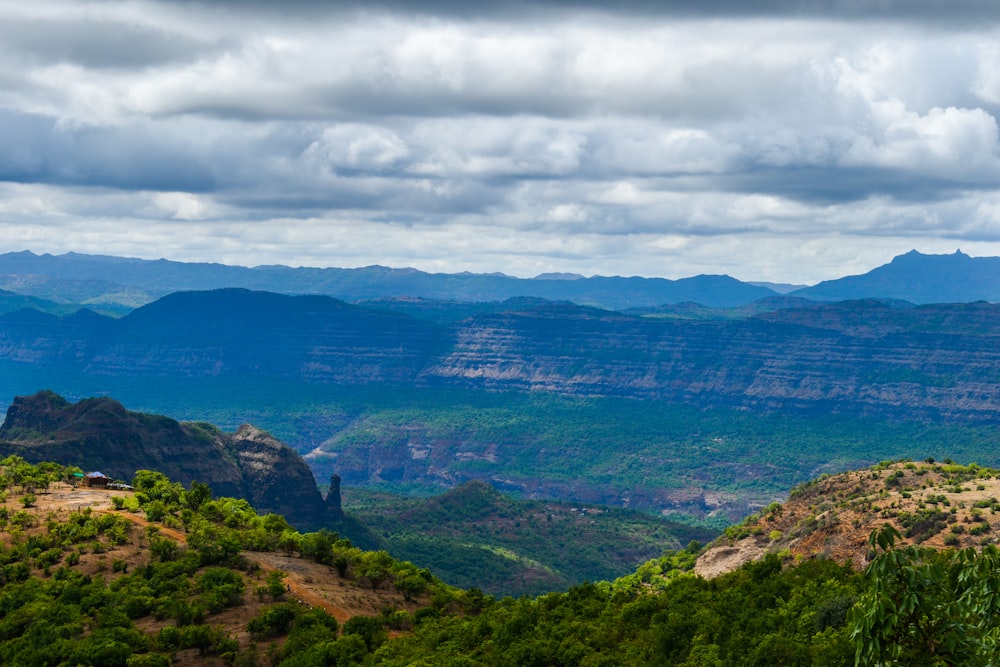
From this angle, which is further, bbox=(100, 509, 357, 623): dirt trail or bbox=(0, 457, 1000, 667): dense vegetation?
bbox=(100, 509, 357, 623): dirt trail

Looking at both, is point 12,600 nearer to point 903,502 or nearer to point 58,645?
point 58,645

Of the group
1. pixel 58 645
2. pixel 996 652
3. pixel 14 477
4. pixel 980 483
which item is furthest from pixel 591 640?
pixel 14 477

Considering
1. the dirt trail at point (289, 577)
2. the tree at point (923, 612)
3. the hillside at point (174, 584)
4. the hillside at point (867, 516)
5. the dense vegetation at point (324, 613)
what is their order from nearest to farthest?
the tree at point (923, 612) → the dense vegetation at point (324, 613) → the hillside at point (174, 584) → the dirt trail at point (289, 577) → the hillside at point (867, 516)

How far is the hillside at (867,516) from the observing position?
120438mm

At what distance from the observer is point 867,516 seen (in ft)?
428

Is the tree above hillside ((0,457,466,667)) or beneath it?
above

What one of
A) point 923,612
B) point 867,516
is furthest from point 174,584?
point 923,612

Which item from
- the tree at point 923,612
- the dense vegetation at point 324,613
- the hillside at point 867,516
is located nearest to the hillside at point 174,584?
the dense vegetation at point 324,613

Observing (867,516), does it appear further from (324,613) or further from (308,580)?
(324,613)

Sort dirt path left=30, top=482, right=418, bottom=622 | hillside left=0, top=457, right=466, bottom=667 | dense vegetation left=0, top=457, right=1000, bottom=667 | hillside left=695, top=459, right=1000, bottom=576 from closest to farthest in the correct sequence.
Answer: dense vegetation left=0, top=457, right=1000, bottom=667 → hillside left=0, top=457, right=466, bottom=667 → dirt path left=30, top=482, right=418, bottom=622 → hillside left=695, top=459, right=1000, bottom=576

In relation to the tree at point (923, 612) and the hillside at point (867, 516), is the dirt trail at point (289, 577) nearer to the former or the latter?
the hillside at point (867, 516)

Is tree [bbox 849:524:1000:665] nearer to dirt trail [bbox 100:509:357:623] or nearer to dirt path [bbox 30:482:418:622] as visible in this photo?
dirt trail [bbox 100:509:357:623]

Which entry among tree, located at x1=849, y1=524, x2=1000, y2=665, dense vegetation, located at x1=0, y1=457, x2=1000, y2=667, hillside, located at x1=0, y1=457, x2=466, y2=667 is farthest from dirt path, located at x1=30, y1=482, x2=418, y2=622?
tree, located at x1=849, y1=524, x2=1000, y2=665

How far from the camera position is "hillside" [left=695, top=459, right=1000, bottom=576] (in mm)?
120438
